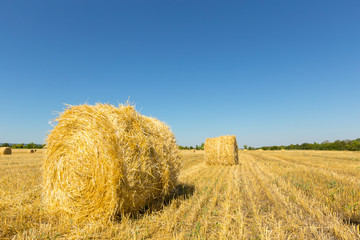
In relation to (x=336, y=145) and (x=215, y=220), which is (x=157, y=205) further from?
(x=336, y=145)

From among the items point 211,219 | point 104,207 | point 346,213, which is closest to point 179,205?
point 211,219

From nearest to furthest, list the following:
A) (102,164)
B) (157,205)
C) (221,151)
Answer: (102,164), (157,205), (221,151)

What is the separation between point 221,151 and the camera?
43.1 ft

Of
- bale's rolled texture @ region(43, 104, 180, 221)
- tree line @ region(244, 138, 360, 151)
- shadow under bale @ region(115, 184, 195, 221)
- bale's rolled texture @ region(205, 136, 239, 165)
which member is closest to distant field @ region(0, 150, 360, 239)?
shadow under bale @ region(115, 184, 195, 221)

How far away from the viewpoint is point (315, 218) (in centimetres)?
355

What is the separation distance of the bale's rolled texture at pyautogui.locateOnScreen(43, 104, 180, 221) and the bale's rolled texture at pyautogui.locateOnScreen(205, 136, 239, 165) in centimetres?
934

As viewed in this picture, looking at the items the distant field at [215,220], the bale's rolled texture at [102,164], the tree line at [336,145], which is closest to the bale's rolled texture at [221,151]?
the distant field at [215,220]

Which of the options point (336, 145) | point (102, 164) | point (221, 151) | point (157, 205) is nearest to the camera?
point (102, 164)

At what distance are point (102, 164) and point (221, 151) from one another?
10.7 m

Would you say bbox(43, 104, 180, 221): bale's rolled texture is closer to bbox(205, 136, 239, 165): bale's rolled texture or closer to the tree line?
bbox(205, 136, 239, 165): bale's rolled texture

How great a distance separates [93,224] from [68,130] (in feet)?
6.32

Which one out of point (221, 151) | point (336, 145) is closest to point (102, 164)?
point (221, 151)

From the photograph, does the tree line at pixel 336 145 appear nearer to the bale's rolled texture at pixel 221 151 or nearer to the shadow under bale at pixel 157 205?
the bale's rolled texture at pixel 221 151

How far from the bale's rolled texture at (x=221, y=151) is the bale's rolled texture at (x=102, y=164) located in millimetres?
9337
